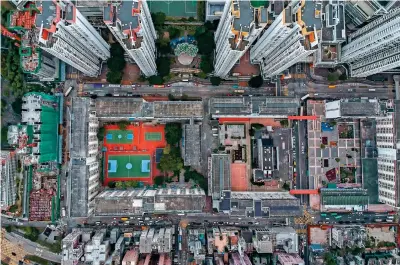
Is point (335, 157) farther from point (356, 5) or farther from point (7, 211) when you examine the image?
point (7, 211)

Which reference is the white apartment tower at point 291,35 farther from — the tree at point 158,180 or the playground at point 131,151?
the tree at point 158,180

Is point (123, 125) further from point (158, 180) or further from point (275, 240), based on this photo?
point (275, 240)

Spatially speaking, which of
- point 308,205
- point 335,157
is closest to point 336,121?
point 335,157

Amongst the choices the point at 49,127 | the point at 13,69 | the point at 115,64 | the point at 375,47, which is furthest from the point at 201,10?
the point at 13,69

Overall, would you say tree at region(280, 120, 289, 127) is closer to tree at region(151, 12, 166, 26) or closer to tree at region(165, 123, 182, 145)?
tree at region(165, 123, 182, 145)

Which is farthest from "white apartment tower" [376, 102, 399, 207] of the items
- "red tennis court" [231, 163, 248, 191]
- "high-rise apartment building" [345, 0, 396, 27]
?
"red tennis court" [231, 163, 248, 191]

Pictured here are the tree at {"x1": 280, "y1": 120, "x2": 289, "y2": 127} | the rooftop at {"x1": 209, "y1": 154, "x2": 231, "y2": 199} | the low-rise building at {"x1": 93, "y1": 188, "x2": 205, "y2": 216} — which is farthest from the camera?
the tree at {"x1": 280, "y1": 120, "x2": 289, "y2": 127}

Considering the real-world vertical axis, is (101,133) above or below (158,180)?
above
